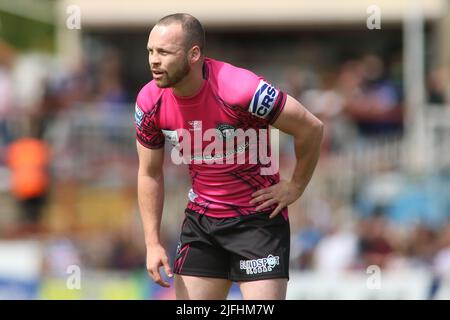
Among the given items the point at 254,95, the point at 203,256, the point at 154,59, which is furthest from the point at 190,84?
the point at 203,256

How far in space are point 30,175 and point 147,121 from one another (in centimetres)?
900

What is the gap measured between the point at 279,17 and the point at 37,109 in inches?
268

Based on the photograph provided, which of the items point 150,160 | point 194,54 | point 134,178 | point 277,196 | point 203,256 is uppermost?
point 194,54

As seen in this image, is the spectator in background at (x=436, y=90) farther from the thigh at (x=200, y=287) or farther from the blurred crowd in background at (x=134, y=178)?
the thigh at (x=200, y=287)

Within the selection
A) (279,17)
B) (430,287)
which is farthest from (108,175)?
(279,17)

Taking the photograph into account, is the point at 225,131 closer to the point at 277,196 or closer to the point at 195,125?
the point at 195,125

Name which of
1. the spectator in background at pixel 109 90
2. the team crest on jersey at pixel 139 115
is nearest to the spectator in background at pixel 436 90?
the spectator in background at pixel 109 90

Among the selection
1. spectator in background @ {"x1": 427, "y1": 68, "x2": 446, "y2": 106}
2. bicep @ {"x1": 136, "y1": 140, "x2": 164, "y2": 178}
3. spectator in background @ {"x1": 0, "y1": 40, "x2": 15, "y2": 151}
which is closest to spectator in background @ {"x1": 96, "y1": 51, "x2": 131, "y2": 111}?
spectator in background @ {"x1": 0, "y1": 40, "x2": 15, "y2": 151}

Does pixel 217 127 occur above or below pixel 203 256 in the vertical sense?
above

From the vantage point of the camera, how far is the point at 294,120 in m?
5.63

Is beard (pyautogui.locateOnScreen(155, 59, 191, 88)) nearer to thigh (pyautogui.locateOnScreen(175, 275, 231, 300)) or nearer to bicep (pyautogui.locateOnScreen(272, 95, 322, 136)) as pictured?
bicep (pyautogui.locateOnScreen(272, 95, 322, 136))

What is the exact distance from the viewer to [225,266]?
5953 millimetres

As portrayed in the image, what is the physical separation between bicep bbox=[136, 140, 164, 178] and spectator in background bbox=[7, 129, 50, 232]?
28.4ft

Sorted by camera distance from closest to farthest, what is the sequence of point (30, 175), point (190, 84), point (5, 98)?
point (190, 84)
point (30, 175)
point (5, 98)
